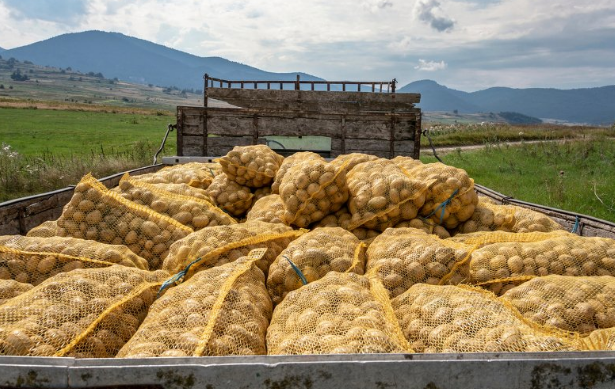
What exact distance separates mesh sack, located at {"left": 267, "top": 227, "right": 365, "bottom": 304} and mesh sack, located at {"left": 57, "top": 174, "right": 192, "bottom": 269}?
0.87 m

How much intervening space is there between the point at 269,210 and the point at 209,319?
2009 mm

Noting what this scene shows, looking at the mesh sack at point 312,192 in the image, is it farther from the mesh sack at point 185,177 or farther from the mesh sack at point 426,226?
the mesh sack at point 185,177

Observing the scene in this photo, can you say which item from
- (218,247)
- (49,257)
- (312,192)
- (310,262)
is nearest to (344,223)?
(312,192)

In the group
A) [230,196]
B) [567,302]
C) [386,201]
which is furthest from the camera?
[230,196]

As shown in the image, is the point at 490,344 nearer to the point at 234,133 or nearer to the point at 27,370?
the point at 27,370

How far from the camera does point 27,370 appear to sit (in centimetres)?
126

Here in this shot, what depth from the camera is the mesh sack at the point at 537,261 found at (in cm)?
271

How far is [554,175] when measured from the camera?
1359cm

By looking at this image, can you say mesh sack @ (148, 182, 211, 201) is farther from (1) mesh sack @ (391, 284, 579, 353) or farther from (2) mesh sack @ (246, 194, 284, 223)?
(1) mesh sack @ (391, 284, 579, 353)

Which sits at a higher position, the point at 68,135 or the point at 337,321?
the point at 337,321

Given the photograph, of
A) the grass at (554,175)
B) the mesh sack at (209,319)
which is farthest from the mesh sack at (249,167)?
the grass at (554,175)

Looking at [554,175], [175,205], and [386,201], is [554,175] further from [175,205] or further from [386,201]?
[175,205]

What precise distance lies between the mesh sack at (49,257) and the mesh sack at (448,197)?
2.26 metres

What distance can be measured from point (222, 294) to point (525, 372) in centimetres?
134
